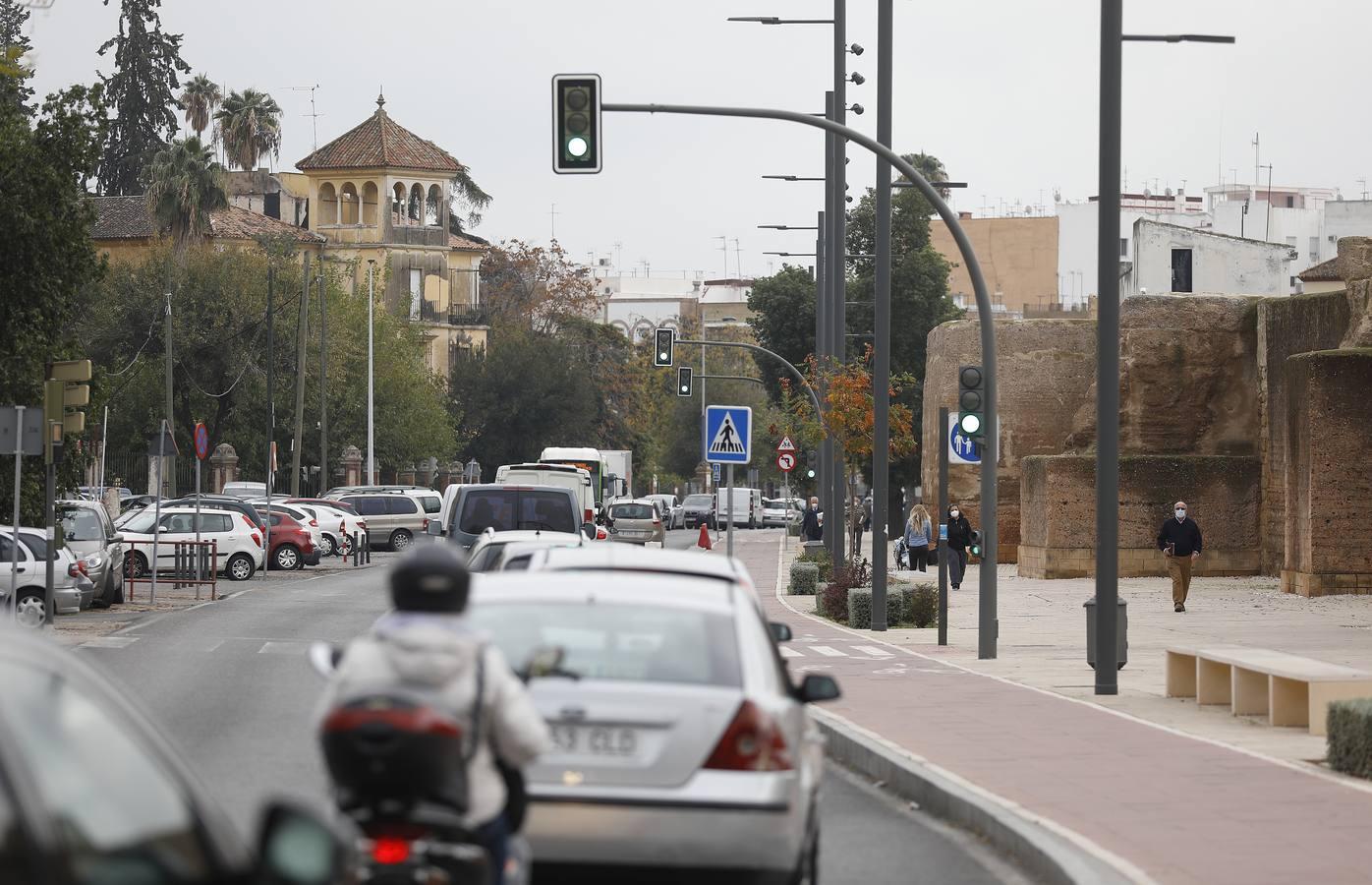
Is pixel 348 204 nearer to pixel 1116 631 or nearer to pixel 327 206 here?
pixel 327 206

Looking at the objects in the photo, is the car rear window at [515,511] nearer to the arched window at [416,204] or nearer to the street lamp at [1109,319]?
the street lamp at [1109,319]

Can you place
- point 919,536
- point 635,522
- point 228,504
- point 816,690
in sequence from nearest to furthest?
point 816,690 → point 919,536 → point 228,504 → point 635,522

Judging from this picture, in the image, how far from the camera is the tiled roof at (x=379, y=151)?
100000 mm

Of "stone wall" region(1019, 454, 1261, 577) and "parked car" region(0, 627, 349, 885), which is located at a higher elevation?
"parked car" region(0, 627, 349, 885)

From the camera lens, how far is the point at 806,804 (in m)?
8.12

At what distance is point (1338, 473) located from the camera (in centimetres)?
3441

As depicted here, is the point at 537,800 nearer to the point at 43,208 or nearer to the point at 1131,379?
the point at 43,208

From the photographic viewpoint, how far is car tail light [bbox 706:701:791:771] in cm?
752

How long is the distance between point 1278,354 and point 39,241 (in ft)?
83.7

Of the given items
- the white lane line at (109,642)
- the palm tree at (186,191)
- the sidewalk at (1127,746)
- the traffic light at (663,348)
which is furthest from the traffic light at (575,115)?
the palm tree at (186,191)

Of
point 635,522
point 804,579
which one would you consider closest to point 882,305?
point 804,579

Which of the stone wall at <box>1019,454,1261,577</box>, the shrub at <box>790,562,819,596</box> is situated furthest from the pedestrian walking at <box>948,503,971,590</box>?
the stone wall at <box>1019,454,1261,577</box>

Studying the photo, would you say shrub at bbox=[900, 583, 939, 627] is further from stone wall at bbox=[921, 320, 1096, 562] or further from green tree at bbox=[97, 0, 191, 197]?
green tree at bbox=[97, 0, 191, 197]

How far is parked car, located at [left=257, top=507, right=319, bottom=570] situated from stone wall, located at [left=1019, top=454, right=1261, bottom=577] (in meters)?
16.6
